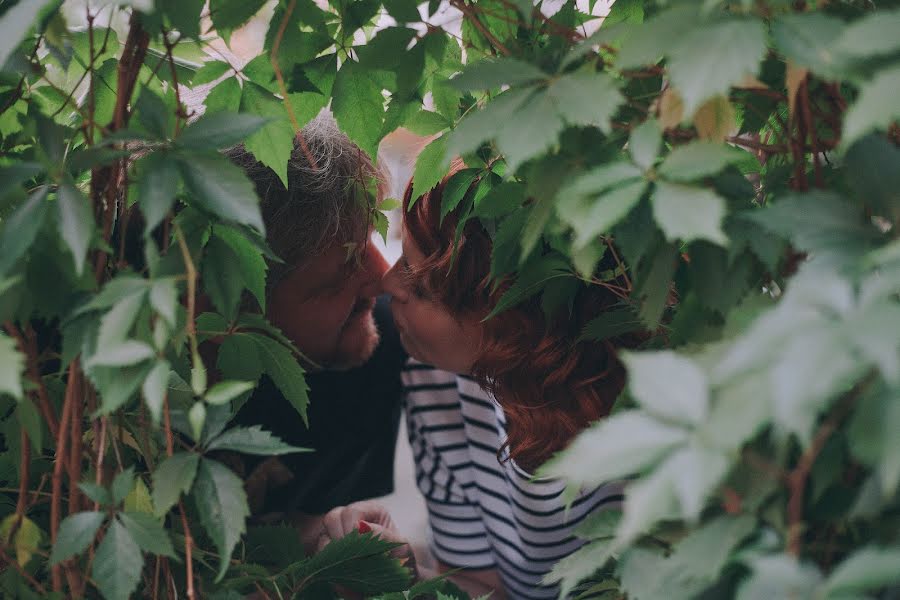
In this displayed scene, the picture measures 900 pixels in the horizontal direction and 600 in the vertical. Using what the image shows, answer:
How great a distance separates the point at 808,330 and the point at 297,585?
1.83 feet

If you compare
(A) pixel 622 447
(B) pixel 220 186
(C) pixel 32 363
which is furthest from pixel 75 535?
(A) pixel 622 447

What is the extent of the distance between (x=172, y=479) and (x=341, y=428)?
4.26 feet

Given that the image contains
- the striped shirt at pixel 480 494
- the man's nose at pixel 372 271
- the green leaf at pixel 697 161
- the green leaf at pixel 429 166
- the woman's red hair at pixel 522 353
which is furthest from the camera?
the man's nose at pixel 372 271

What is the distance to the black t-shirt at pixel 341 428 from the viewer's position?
1.64 m

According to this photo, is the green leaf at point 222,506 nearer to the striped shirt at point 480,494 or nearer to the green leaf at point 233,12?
the green leaf at point 233,12

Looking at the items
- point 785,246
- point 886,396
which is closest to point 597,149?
point 785,246

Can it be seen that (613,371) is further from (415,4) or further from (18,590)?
(18,590)

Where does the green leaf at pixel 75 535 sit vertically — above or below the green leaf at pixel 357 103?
below

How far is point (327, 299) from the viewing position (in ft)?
4.54

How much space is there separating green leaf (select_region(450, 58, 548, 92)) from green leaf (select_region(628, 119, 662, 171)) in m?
0.07

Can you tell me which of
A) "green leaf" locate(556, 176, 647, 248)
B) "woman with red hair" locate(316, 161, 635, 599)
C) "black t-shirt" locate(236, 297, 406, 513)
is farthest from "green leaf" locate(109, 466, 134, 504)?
"black t-shirt" locate(236, 297, 406, 513)

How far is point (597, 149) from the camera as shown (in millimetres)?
515

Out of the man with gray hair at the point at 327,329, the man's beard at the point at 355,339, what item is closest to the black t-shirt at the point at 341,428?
the man with gray hair at the point at 327,329

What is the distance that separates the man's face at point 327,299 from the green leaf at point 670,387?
0.99 meters
